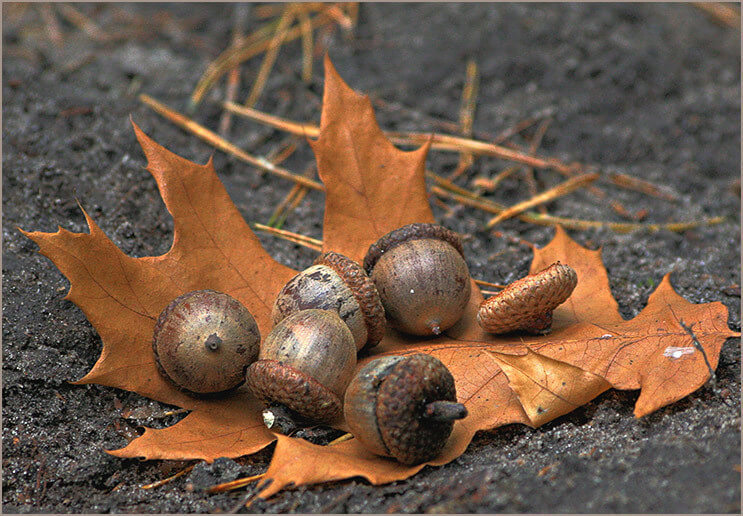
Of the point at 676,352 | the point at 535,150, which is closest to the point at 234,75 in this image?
the point at 535,150

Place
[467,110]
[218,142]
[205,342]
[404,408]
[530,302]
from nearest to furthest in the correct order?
[404,408]
[205,342]
[530,302]
[218,142]
[467,110]

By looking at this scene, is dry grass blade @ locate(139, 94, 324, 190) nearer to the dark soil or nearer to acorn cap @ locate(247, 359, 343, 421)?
the dark soil

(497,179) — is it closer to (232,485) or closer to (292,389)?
(292,389)

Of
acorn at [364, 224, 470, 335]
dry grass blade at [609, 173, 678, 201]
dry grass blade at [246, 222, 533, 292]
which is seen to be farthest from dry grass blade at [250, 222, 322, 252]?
dry grass blade at [609, 173, 678, 201]

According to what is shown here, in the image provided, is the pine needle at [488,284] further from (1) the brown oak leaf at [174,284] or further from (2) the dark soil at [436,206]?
(1) the brown oak leaf at [174,284]

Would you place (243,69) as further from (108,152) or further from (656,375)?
(656,375)

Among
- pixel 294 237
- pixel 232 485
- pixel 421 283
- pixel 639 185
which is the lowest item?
pixel 639 185

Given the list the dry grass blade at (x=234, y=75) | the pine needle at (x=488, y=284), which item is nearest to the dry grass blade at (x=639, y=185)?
the pine needle at (x=488, y=284)
